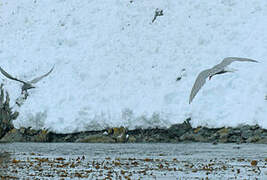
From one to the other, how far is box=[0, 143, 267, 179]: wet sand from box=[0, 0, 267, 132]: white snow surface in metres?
2.58

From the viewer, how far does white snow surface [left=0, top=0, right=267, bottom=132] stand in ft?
69.4

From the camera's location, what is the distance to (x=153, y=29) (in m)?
27.5

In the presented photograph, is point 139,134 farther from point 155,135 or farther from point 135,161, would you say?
point 135,161

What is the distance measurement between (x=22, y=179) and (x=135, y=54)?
16.6 metres

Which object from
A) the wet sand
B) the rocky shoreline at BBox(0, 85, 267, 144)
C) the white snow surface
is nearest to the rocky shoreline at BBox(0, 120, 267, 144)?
the rocky shoreline at BBox(0, 85, 267, 144)

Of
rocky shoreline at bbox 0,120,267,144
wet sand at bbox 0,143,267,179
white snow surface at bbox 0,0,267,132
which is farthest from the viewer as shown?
white snow surface at bbox 0,0,267,132

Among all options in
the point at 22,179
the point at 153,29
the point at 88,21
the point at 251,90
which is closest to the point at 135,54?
the point at 153,29

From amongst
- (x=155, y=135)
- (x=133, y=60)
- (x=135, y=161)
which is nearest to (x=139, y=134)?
(x=155, y=135)

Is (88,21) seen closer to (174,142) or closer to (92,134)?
(92,134)

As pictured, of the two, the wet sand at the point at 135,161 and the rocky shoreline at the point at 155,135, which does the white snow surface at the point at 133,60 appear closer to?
the rocky shoreline at the point at 155,135

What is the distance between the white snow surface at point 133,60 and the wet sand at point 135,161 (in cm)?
258

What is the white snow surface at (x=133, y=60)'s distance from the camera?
21141 mm

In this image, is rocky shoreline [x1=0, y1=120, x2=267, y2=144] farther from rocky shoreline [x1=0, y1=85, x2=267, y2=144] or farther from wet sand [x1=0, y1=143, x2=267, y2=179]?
wet sand [x1=0, y1=143, x2=267, y2=179]

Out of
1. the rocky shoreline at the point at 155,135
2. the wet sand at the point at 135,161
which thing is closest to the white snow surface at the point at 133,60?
the rocky shoreline at the point at 155,135
